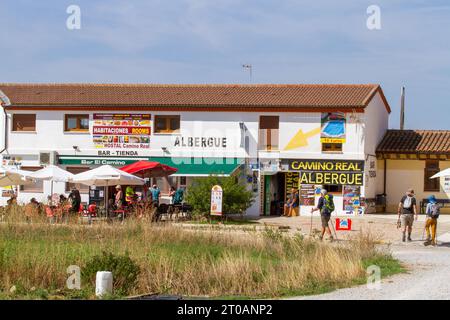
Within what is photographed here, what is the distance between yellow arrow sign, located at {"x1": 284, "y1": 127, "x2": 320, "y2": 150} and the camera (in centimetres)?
3944

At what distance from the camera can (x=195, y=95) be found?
42.0m

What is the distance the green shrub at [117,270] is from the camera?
1520 centimetres

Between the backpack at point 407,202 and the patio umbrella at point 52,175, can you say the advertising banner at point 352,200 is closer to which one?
the backpack at point 407,202

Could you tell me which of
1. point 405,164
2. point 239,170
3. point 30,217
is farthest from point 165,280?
point 405,164

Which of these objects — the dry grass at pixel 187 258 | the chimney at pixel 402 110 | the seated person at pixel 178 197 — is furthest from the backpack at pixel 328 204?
the chimney at pixel 402 110

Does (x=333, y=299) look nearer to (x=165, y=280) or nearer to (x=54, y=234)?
(x=165, y=280)

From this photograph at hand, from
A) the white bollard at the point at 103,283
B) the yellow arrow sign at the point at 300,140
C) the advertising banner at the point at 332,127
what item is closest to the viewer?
the white bollard at the point at 103,283

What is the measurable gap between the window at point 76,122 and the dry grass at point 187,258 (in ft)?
65.3

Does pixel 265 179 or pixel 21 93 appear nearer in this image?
pixel 265 179

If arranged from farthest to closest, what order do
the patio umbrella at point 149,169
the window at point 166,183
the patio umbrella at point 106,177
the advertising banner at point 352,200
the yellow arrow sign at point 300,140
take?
the window at point 166,183 → the yellow arrow sign at point 300,140 → the advertising banner at point 352,200 → the patio umbrella at point 149,169 → the patio umbrella at point 106,177

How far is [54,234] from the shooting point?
21.3m

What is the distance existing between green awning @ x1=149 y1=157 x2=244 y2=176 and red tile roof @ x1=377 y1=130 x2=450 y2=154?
25.7 feet

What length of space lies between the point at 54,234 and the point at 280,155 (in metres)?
20.0

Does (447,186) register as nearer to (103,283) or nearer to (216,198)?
(216,198)
